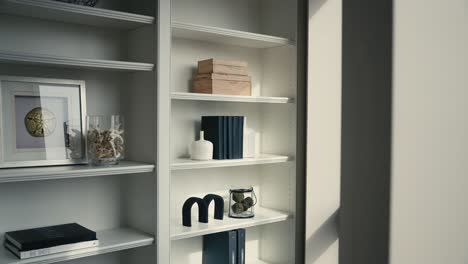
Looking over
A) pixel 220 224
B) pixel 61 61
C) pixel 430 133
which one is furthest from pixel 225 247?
pixel 430 133

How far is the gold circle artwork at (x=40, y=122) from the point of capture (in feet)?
5.90

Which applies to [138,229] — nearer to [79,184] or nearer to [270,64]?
[79,184]

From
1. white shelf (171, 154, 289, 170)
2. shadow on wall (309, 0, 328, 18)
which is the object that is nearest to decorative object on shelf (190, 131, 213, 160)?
white shelf (171, 154, 289, 170)

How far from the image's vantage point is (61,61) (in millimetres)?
1677

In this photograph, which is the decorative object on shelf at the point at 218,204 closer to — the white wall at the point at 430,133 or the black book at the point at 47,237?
the black book at the point at 47,237

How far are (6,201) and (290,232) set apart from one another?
4.55 feet

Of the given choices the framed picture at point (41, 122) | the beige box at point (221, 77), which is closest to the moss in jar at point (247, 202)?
the beige box at point (221, 77)

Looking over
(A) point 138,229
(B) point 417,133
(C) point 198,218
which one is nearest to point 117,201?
(A) point 138,229

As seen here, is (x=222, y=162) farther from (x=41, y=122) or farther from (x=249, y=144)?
(x=41, y=122)

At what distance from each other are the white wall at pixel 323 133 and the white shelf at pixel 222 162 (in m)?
0.21

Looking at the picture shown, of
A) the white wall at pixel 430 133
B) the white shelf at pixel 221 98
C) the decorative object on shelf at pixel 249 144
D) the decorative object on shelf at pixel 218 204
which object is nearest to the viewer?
the white wall at pixel 430 133

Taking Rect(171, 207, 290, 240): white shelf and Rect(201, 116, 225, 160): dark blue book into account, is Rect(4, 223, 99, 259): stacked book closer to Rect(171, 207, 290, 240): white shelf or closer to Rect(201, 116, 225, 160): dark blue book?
Rect(171, 207, 290, 240): white shelf

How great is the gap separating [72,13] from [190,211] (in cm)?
101

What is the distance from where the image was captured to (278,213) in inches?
95.9
